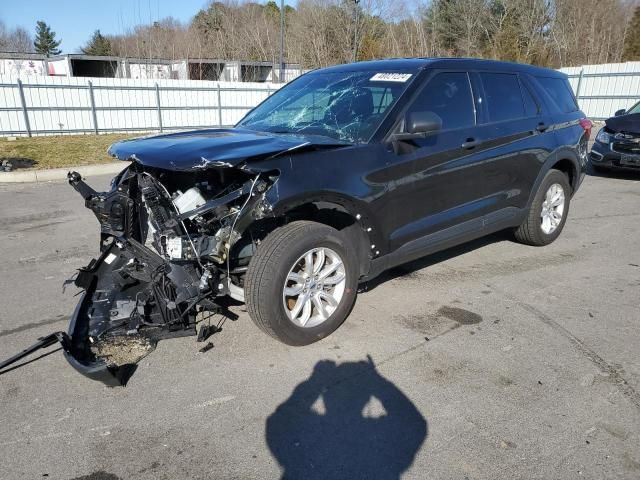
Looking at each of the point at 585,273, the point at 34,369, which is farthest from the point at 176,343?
the point at 585,273

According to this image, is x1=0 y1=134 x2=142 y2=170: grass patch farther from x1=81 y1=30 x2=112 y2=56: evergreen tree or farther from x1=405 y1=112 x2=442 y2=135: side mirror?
x1=81 y1=30 x2=112 y2=56: evergreen tree

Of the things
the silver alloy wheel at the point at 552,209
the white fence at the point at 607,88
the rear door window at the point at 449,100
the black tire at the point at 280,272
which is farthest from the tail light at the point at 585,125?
the white fence at the point at 607,88

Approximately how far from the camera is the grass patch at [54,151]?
37.7ft

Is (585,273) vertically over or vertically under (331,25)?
under

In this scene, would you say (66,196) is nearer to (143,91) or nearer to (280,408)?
(280,408)

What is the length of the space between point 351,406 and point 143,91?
56.8 ft

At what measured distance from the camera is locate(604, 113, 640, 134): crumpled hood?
9.28 metres

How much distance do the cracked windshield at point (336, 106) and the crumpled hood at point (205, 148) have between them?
0.84 ft

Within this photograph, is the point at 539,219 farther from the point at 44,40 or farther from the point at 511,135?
the point at 44,40

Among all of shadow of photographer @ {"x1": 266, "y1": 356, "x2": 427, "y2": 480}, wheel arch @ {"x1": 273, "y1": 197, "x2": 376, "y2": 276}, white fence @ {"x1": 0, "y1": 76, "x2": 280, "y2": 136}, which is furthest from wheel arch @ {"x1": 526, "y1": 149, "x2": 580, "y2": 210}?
white fence @ {"x1": 0, "y1": 76, "x2": 280, "y2": 136}

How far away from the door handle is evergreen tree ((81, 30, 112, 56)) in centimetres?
5973

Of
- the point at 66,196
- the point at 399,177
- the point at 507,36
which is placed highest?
the point at 507,36

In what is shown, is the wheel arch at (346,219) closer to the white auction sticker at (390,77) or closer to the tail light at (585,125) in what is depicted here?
the white auction sticker at (390,77)

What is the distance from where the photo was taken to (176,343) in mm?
3572
